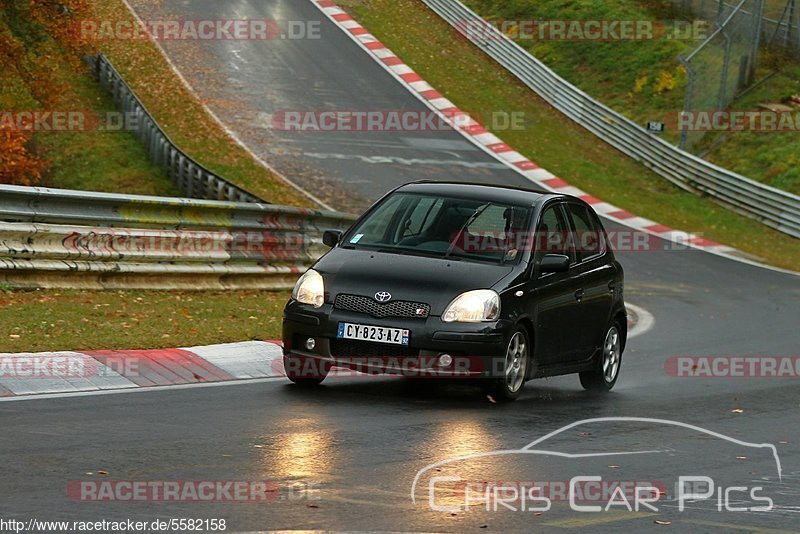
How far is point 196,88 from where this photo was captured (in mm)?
37156

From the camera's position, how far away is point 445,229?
1164cm

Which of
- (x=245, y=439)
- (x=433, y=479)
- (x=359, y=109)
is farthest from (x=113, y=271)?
(x=359, y=109)

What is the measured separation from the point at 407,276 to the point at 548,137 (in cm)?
2691

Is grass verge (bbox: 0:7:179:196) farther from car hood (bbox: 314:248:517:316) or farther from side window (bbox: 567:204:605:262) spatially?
car hood (bbox: 314:248:517:316)

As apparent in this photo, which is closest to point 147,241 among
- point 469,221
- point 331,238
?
point 331,238

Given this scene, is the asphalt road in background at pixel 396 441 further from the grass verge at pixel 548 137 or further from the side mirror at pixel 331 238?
the grass verge at pixel 548 137

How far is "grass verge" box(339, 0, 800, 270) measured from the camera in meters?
31.3

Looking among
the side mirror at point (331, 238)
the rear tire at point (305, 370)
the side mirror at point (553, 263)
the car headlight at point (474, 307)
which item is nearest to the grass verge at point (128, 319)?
the rear tire at point (305, 370)

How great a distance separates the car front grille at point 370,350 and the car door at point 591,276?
2177 mm

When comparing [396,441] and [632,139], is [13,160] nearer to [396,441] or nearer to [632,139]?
[632,139]

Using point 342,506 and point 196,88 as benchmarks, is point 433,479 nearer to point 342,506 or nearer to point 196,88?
point 342,506

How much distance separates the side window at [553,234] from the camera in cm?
1179

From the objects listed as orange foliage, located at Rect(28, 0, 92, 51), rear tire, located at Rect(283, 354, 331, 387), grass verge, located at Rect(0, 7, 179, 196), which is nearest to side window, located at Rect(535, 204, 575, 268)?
rear tire, located at Rect(283, 354, 331, 387)

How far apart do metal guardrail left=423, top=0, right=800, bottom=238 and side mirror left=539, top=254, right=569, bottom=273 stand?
849 inches
